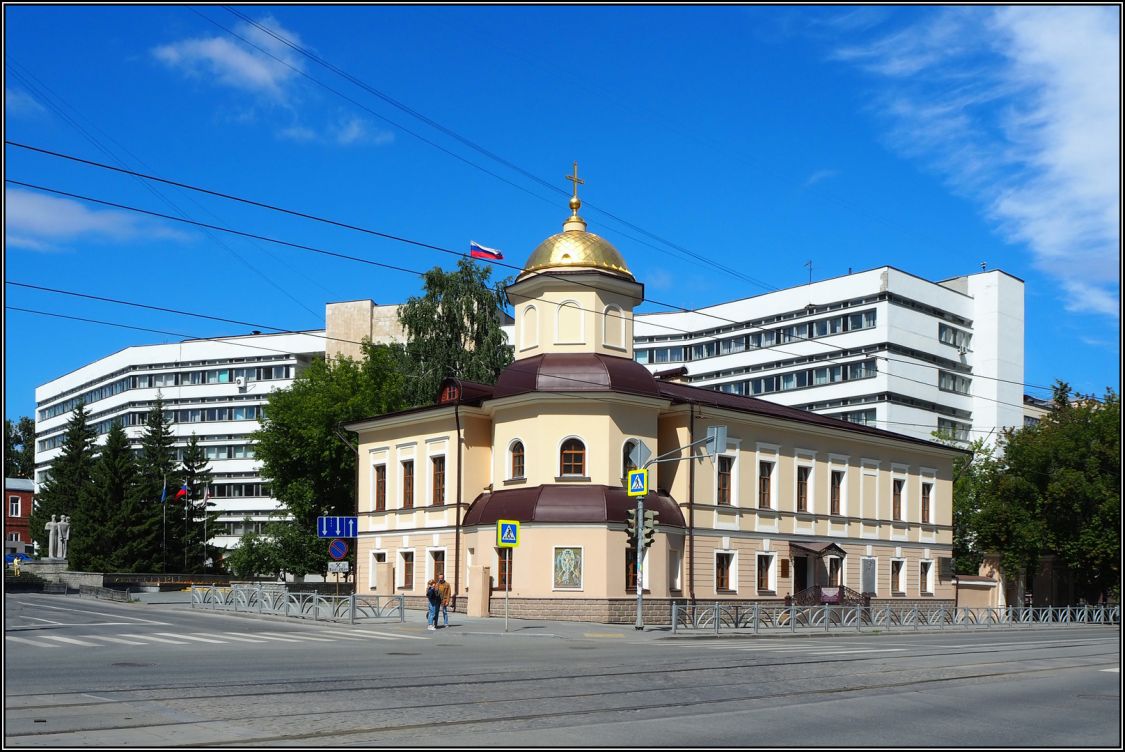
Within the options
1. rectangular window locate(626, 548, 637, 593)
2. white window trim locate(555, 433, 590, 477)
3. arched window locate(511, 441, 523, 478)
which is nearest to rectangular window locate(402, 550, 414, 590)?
arched window locate(511, 441, 523, 478)

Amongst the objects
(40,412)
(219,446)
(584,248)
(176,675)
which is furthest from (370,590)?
(40,412)

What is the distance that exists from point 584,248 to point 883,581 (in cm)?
1999

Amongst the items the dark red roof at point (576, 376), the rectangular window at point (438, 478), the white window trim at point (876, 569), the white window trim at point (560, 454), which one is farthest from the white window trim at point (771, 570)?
the rectangular window at point (438, 478)

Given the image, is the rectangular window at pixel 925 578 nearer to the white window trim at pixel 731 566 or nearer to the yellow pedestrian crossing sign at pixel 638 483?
the white window trim at pixel 731 566

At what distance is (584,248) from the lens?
45.4 m

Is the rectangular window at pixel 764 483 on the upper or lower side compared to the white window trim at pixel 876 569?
upper

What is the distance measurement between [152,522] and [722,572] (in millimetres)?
40134

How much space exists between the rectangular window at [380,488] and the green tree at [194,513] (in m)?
29.6

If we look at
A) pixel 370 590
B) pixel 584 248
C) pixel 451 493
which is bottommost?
pixel 370 590

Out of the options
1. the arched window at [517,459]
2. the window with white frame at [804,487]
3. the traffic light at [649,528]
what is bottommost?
the traffic light at [649,528]

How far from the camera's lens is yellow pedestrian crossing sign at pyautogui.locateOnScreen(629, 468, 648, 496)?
1399 inches

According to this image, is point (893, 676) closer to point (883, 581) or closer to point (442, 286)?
point (883, 581)

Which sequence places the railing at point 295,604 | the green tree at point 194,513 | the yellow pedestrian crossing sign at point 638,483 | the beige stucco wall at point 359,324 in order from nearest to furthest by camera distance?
the yellow pedestrian crossing sign at point 638,483 → the railing at point 295,604 → the green tree at point 194,513 → the beige stucco wall at point 359,324

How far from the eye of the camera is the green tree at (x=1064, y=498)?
55062 millimetres
